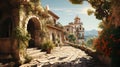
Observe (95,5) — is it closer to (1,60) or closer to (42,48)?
(42,48)

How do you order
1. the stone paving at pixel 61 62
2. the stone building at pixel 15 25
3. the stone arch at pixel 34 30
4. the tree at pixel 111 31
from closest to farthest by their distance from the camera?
the tree at pixel 111 31 < the stone paving at pixel 61 62 < the stone building at pixel 15 25 < the stone arch at pixel 34 30

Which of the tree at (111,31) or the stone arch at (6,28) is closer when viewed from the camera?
the tree at (111,31)

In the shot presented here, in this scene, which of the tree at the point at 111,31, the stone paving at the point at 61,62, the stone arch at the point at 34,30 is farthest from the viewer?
the stone arch at the point at 34,30

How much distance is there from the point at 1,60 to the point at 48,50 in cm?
558

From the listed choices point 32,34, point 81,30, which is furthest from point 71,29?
point 32,34

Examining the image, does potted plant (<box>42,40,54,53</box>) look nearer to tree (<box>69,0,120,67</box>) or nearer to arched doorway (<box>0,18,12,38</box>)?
arched doorway (<box>0,18,12,38</box>)

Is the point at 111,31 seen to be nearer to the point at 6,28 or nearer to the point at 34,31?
the point at 6,28

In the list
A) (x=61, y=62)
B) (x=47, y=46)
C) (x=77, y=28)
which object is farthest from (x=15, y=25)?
(x=77, y=28)

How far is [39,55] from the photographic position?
44.9 feet

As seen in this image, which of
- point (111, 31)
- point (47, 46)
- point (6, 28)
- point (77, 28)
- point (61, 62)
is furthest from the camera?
point (77, 28)

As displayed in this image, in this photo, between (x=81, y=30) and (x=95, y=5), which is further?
(x=81, y=30)

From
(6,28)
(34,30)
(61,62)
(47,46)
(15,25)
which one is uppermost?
(15,25)

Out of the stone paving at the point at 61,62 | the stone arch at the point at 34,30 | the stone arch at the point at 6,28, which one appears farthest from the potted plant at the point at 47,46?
the stone arch at the point at 6,28

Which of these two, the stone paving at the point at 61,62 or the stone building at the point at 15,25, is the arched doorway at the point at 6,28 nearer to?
the stone building at the point at 15,25
